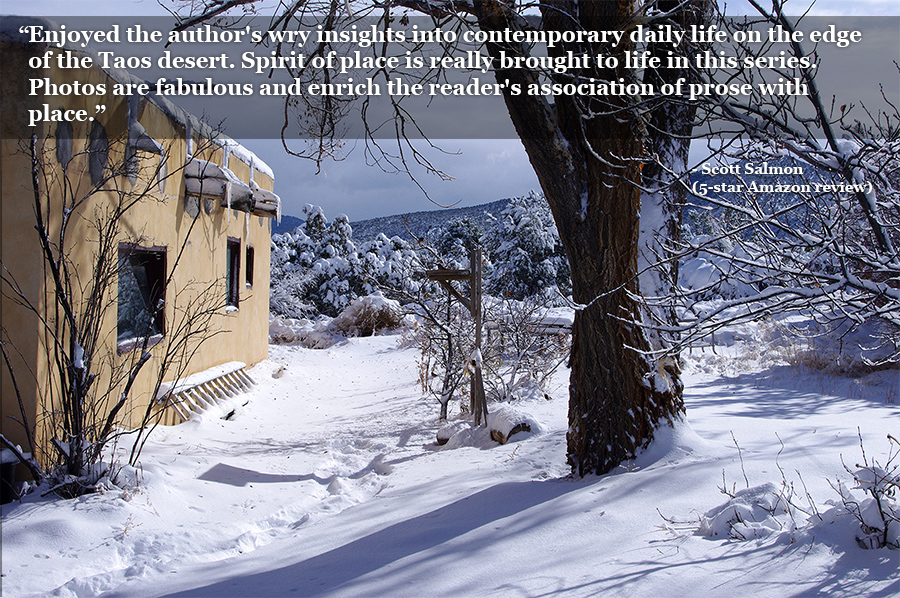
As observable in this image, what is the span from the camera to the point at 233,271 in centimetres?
1126

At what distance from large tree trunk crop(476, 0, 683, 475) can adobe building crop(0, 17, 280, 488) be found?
3087 millimetres

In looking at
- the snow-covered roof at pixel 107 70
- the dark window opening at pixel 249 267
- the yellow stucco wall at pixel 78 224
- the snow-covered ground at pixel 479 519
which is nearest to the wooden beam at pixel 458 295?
the snow-covered ground at pixel 479 519

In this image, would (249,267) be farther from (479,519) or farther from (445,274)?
(479,519)

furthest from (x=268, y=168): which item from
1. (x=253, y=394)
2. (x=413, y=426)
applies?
(x=413, y=426)

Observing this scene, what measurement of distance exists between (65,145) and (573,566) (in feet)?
17.1

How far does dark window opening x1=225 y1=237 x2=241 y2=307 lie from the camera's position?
36.1 ft

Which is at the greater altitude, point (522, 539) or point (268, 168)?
point (268, 168)

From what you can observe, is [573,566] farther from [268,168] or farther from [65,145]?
[268,168]

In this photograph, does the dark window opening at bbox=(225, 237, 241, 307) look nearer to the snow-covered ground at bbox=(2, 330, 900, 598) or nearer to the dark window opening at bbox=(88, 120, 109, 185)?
the snow-covered ground at bbox=(2, 330, 900, 598)

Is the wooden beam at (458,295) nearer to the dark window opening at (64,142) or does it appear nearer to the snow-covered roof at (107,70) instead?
the snow-covered roof at (107,70)

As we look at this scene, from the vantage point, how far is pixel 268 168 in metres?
13.2

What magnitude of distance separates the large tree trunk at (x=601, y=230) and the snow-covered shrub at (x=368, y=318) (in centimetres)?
1721

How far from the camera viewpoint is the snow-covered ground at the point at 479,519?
2734 millimetres

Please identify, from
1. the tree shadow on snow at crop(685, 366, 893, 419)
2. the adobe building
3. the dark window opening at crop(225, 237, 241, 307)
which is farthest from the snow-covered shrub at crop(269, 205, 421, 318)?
the tree shadow on snow at crop(685, 366, 893, 419)
